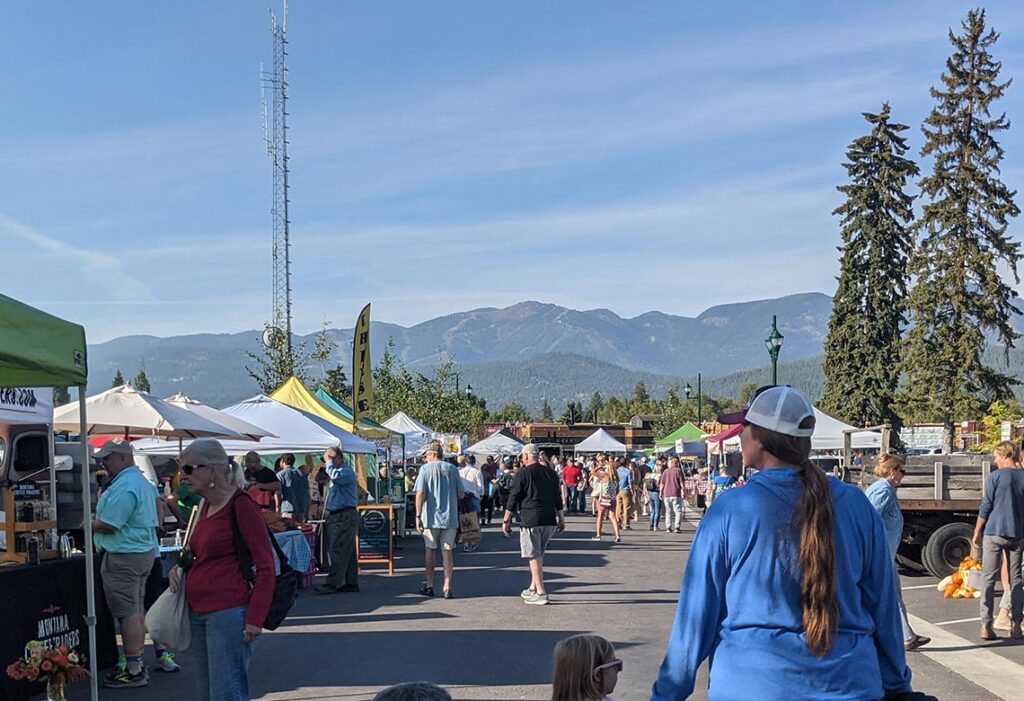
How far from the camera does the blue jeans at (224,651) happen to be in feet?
18.6

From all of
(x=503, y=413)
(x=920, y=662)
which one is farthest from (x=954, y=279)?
(x=503, y=413)

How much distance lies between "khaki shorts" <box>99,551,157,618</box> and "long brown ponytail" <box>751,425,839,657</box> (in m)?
6.93

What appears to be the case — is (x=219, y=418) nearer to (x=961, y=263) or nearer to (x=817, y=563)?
(x=817, y=563)

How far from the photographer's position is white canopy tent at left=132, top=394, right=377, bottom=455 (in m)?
19.3

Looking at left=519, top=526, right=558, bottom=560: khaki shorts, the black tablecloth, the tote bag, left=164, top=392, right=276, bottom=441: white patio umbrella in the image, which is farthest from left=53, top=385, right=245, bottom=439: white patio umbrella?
the tote bag

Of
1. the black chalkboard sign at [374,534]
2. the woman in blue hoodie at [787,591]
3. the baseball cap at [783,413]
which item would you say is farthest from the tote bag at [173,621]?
the black chalkboard sign at [374,534]

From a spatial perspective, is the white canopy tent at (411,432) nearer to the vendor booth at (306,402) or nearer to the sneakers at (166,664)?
the vendor booth at (306,402)

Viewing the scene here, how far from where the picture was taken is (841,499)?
3562 mm

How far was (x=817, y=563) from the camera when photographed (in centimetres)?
339

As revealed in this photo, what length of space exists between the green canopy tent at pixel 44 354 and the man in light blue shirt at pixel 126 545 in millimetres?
1366

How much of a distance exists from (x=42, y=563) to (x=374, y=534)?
9135 millimetres

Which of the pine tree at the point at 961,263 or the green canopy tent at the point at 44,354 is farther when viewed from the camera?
the pine tree at the point at 961,263

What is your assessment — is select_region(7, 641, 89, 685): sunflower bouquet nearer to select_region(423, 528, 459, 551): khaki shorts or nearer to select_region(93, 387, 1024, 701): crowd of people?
select_region(93, 387, 1024, 701): crowd of people

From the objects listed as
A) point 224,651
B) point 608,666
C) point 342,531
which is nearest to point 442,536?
point 342,531
